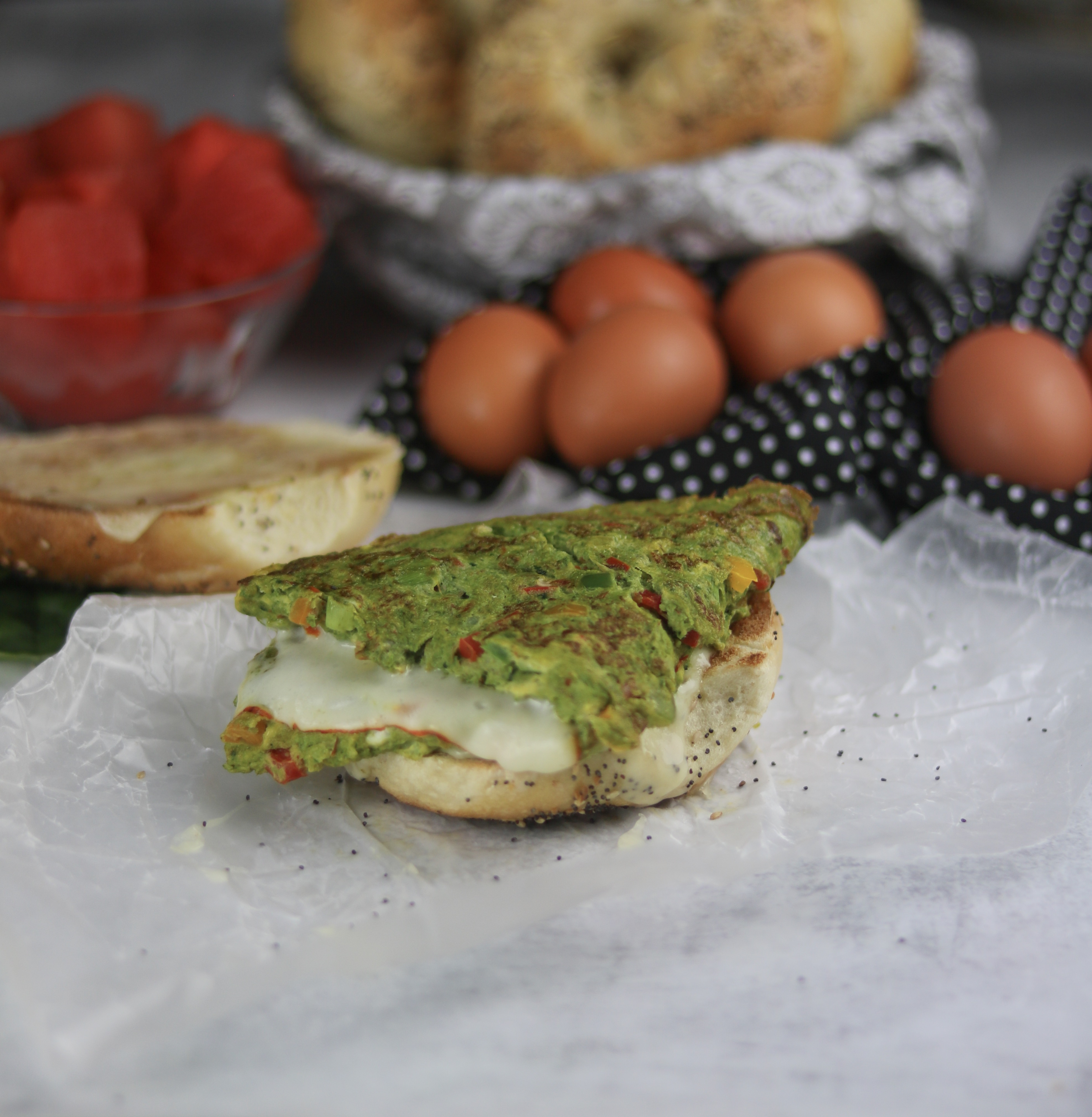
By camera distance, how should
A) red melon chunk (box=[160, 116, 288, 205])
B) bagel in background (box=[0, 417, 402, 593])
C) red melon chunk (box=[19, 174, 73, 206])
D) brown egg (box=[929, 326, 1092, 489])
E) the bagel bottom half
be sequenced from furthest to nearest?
red melon chunk (box=[160, 116, 288, 205]) < red melon chunk (box=[19, 174, 73, 206]) < brown egg (box=[929, 326, 1092, 489]) < bagel in background (box=[0, 417, 402, 593]) < the bagel bottom half

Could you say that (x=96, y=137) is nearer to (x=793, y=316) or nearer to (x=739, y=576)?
(x=793, y=316)

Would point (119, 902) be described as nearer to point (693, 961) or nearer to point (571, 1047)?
point (571, 1047)

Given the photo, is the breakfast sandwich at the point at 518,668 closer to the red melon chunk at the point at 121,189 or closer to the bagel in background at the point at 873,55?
the red melon chunk at the point at 121,189

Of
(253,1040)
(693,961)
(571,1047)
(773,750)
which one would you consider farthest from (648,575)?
(253,1040)

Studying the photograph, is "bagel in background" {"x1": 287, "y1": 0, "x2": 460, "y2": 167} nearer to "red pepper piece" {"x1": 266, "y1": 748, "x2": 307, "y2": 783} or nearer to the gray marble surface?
"red pepper piece" {"x1": 266, "y1": 748, "x2": 307, "y2": 783}

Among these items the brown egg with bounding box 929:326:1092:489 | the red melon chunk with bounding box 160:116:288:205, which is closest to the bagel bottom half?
the brown egg with bounding box 929:326:1092:489

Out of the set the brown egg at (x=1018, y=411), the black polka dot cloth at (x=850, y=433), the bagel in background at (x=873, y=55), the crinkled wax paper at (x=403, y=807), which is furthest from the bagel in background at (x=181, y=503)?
the bagel in background at (x=873, y=55)
